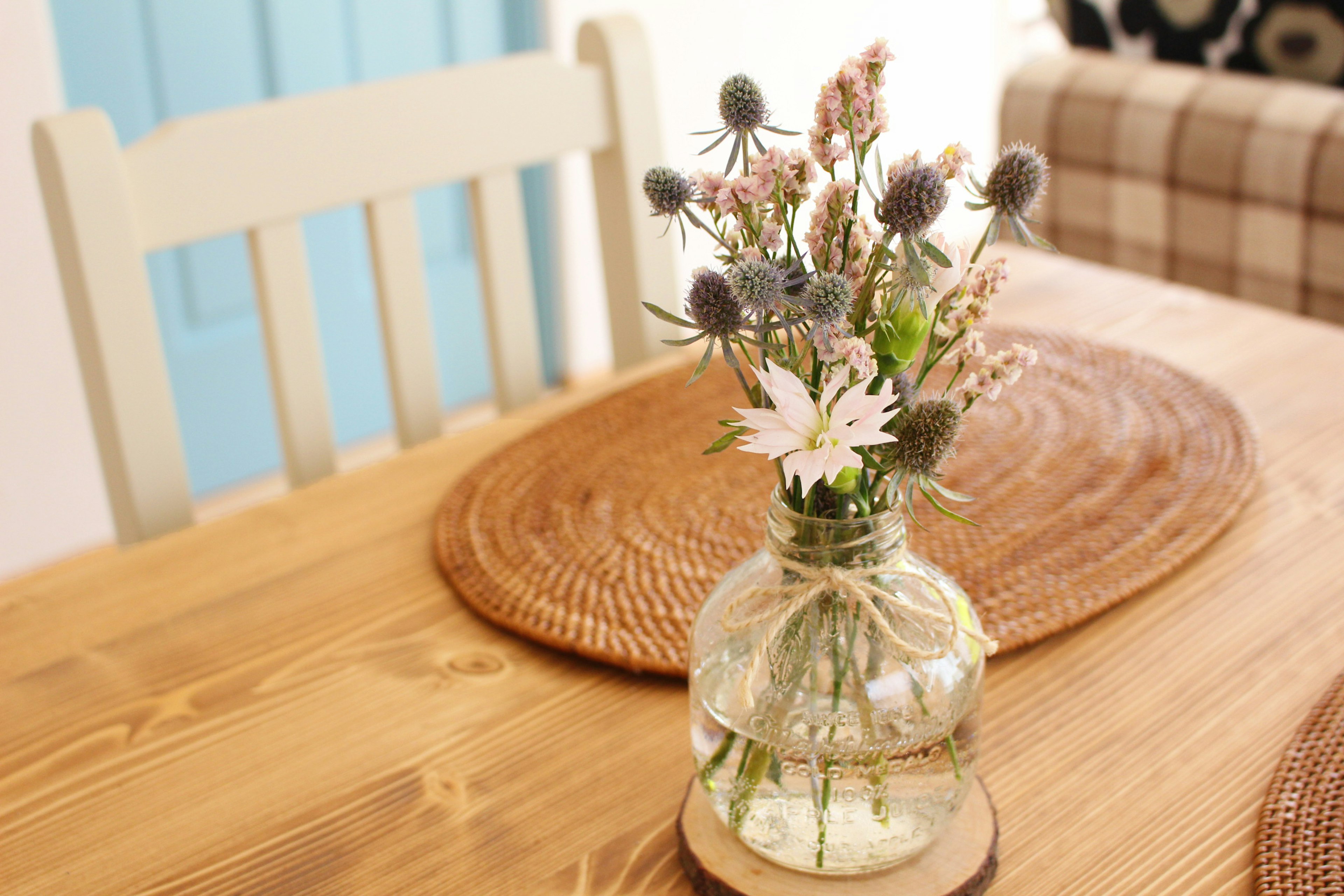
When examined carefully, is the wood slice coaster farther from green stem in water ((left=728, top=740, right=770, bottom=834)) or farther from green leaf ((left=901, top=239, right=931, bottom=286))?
green leaf ((left=901, top=239, right=931, bottom=286))

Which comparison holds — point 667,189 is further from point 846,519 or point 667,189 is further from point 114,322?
point 114,322

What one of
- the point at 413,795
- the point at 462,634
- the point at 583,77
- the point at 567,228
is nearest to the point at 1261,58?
the point at 583,77

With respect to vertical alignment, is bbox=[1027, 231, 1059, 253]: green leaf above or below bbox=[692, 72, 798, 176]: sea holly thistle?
below

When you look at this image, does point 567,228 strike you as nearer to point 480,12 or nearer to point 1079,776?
point 480,12

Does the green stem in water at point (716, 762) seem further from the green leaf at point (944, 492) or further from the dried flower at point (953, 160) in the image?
the dried flower at point (953, 160)

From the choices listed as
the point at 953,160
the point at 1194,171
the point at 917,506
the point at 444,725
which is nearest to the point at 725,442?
the point at 953,160

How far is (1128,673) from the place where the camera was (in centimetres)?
73

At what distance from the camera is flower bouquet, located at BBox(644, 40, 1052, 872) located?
0.47 m

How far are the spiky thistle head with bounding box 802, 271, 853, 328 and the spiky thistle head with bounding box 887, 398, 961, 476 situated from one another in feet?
0.19

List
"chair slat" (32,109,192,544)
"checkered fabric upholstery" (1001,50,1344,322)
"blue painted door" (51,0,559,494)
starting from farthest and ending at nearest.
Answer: "blue painted door" (51,0,559,494) < "checkered fabric upholstery" (1001,50,1344,322) < "chair slat" (32,109,192,544)

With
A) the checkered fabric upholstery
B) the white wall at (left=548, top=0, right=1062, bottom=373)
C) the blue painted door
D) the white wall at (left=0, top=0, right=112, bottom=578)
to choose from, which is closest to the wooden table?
the checkered fabric upholstery

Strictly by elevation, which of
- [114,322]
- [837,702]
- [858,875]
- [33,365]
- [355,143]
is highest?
[355,143]

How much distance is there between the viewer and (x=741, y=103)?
0.49 metres

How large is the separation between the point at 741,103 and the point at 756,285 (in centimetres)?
9
